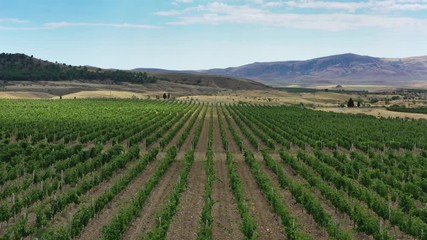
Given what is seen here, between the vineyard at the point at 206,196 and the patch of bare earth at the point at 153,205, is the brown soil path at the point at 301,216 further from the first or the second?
the patch of bare earth at the point at 153,205

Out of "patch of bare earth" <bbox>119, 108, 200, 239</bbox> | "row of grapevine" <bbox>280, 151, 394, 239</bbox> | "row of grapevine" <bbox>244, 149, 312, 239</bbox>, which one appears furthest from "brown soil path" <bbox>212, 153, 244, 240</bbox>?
"row of grapevine" <bbox>280, 151, 394, 239</bbox>

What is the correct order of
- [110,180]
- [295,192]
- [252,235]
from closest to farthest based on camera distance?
[252,235] < [295,192] < [110,180]

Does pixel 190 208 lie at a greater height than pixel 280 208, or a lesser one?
lesser

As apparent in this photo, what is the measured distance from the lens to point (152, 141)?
147 ft

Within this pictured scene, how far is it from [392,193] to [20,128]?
3948cm

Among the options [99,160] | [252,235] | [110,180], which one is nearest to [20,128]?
[99,160]

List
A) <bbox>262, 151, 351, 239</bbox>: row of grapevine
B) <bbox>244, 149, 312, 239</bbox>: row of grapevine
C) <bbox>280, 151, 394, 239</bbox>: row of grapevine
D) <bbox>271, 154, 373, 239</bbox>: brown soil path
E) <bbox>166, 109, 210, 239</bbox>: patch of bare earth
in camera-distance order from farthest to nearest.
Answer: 1. <bbox>271, 154, 373, 239</bbox>: brown soil path
2. <bbox>166, 109, 210, 239</bbox>: patch of bare earth
3. <bbox>280, 151, 394, 239</bbox>: row of grapevine
4. <bbox>262, 151, 351, 239</bbox>: row of grapevine
5. <bbox>244, 149, 312, 239</bbox>: row of grapevine

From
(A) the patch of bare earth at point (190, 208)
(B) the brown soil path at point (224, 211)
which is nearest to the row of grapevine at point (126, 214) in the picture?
(A) the patch of bare earth at point (190, 208)

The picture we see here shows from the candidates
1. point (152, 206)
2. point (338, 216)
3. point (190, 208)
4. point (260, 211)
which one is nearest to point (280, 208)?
point (260, 211)

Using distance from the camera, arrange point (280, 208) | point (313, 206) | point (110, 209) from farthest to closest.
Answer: point (110, 209)
point (313, 206)
point (280, 208)

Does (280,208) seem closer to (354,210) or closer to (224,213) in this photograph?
(224,213)

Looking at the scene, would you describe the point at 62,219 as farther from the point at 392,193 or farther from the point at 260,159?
the point at 260,159

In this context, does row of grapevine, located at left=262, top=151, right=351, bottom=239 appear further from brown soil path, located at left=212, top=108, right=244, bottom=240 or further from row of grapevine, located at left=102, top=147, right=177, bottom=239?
row of grapevine, located at left=102, top=147, right=177, bottom=239

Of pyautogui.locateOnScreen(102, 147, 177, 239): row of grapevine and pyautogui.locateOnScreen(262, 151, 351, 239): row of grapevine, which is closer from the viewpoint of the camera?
→ pyautogui.locateOnScreen(102, 147, 177, 239): row of grapevine
